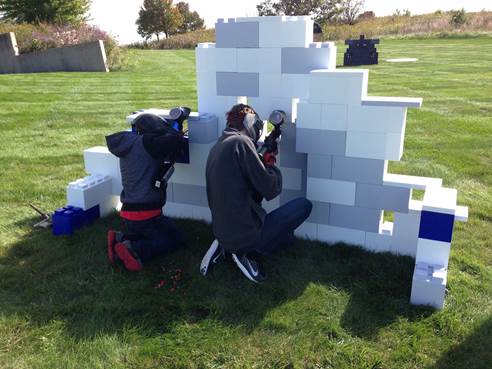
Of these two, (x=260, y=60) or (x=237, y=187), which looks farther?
(x=260, y=60)

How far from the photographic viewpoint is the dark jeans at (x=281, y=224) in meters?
3.73

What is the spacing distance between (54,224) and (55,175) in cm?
184

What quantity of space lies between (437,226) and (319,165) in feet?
3.74

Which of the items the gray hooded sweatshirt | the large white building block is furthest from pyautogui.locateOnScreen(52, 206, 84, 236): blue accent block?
the large white building block

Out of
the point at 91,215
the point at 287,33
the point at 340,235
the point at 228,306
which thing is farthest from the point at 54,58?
the point at 228,306

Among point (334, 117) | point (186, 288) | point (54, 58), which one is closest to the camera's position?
point (186, 288)

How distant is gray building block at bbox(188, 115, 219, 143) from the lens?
14.2 feet

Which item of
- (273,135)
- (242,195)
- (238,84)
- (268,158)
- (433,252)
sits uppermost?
(238,84)

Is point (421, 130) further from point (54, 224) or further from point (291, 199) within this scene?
point (54, 224)

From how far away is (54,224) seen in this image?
173 inches

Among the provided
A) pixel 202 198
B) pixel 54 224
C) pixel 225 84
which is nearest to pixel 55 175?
pixel 54 224

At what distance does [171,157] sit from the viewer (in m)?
4.17

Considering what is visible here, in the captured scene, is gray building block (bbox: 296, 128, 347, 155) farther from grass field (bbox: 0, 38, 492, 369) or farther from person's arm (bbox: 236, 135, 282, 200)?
grass field (bbox: 0, 38, 492, 369)

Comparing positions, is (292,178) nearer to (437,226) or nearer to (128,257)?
(437,226)
